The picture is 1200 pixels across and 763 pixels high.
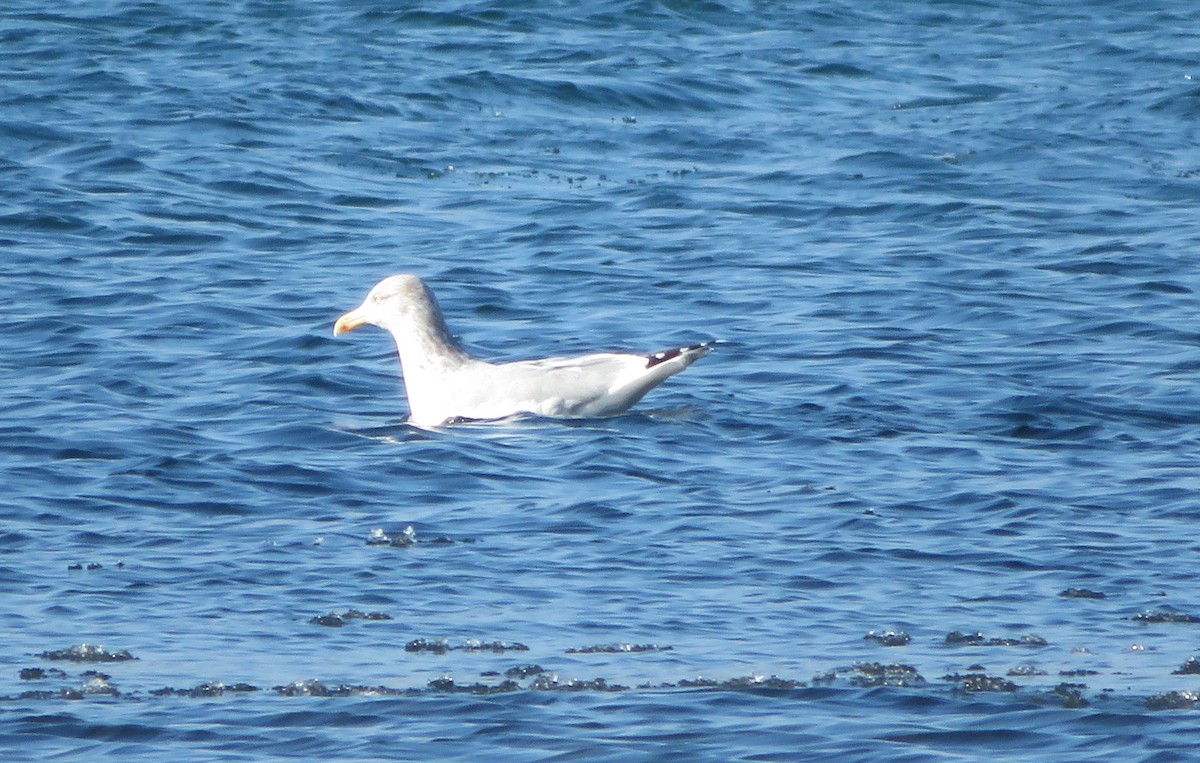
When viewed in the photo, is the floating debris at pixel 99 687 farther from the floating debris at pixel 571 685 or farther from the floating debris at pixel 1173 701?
the floating debris at pixel 1173 701

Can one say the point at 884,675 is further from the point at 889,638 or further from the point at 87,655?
the point at 87,655

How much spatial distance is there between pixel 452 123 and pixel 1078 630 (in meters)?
13.0

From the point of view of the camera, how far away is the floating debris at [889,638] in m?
7.17

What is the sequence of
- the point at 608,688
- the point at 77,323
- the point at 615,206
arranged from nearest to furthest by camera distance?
1. the point at 608,688
2. the point at 77,323
3. the point at 615,206

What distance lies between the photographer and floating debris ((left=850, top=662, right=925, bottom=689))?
→ 6.71m

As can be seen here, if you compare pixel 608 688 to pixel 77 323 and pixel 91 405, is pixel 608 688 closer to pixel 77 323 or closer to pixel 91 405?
pixel 91 405

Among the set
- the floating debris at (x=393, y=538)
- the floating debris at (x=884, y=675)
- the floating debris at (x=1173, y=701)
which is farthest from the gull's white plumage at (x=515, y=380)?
the floating debris at (x=1173, y=701)

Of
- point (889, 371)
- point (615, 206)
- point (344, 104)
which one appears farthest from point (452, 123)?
point (889, 371)

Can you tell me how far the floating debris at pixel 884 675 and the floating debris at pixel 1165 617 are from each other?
103cm

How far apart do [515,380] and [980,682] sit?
15.7 ft

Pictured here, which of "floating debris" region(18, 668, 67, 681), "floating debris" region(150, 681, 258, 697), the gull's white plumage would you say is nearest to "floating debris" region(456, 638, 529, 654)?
"floating debris" region(150, 681, 258, 697)

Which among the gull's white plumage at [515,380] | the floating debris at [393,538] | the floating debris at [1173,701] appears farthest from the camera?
the gull's white plumage at [515,380]

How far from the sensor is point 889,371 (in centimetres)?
1202

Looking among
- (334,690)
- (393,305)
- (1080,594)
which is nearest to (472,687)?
(334,690)
